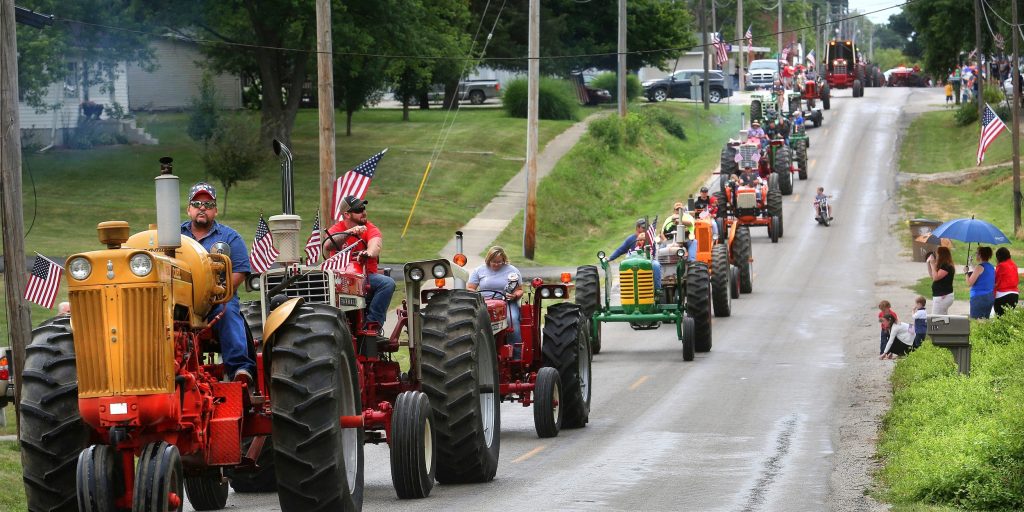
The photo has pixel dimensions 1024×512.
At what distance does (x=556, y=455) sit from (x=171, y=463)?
7.13 meters

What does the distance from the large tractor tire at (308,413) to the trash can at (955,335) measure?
926 centimetres

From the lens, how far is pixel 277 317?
34.8 feet

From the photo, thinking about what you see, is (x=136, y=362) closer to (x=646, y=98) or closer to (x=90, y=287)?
(x=90, y=287)

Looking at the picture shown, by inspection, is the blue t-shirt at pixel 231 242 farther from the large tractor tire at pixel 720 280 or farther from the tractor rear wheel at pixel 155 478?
the large tractor tire at pixel 720 280

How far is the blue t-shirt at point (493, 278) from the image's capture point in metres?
17.5

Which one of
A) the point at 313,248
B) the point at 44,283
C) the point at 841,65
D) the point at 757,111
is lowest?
the point at 44,283

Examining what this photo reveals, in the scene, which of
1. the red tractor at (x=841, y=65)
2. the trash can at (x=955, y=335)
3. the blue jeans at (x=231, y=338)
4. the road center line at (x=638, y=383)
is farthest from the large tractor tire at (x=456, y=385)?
the red tractor at (x=841, y=65)

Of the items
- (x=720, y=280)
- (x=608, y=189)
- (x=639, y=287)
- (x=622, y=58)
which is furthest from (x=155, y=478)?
(x=622, y=58)

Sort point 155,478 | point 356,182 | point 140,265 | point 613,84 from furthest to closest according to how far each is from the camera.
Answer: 1. point 613,84
2. point 356,182
3. point 140,265
4. point 155,478

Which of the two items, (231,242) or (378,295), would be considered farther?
(378,295)

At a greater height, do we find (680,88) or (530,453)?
(680,88)

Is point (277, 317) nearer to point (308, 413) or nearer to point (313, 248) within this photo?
point (308, 413)

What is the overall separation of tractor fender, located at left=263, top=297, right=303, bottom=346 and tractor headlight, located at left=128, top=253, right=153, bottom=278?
4.75 ft

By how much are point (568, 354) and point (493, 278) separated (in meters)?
1.27
